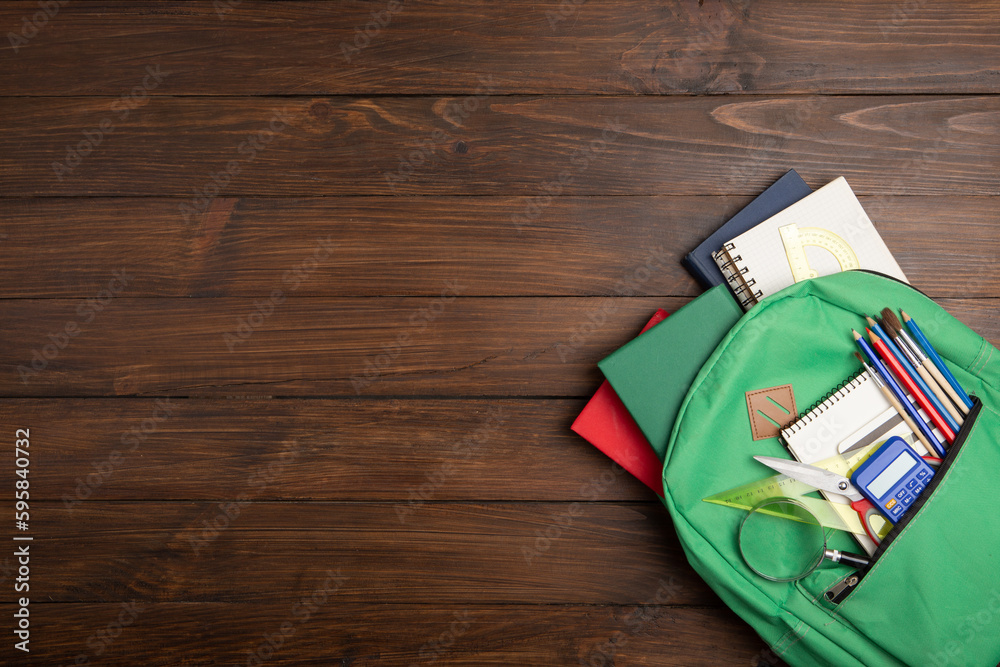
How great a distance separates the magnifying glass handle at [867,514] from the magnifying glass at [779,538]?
0.04 metres

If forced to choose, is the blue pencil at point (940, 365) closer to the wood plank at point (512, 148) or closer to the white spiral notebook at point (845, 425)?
the white spiral notebook at point (845, 425)

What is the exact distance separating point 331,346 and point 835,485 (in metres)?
0.69

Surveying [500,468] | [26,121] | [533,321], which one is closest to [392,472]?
[500,468]

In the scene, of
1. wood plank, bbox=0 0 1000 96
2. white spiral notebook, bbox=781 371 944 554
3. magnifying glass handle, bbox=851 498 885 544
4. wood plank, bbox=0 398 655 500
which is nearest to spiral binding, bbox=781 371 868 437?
white spiral notebook, bbox=781 371 944 554

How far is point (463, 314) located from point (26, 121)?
2.40 feet

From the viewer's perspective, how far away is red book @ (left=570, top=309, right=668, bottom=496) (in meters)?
0.79

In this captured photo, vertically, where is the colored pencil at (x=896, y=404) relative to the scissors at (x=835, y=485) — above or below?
above

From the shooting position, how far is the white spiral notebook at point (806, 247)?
79 centimetres

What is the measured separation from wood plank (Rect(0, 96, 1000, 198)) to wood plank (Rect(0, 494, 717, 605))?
0.46 meters

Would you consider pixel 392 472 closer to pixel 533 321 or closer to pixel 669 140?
pixel 533 321

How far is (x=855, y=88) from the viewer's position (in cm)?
87

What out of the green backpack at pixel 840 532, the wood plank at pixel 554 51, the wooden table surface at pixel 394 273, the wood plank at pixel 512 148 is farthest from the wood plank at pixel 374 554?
the wood plank at pixel 554 51

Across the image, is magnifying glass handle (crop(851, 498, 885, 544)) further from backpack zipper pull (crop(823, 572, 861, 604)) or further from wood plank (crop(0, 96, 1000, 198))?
wood plank (crop(0, 96, 1000, 198))

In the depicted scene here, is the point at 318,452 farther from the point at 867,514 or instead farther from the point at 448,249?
the point at 867,514
